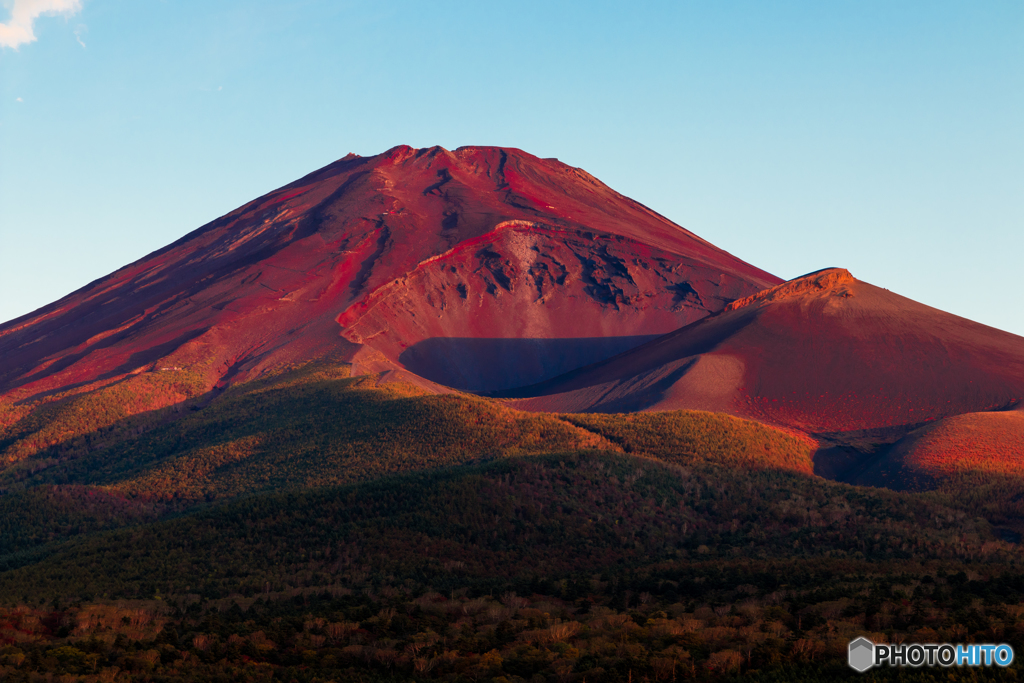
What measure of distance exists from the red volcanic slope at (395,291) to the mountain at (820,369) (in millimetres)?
10516

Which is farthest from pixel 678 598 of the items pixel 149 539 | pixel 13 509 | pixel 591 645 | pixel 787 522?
pixel 13 509

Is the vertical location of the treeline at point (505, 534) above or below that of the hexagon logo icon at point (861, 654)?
below

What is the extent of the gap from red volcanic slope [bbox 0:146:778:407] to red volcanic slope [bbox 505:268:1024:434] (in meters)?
10.7

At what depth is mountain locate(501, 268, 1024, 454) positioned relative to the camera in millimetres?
64125

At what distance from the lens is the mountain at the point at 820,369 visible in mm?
64125

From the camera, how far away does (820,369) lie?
6925 centimetres

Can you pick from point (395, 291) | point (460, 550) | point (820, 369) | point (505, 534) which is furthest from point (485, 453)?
point (395, 291)

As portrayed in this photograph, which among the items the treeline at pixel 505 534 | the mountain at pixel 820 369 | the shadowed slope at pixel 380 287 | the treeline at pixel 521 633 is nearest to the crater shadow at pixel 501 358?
the shadowed slope at pixel 380 287

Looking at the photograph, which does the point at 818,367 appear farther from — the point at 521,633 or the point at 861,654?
the point at 861,654

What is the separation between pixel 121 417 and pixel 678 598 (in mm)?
54376

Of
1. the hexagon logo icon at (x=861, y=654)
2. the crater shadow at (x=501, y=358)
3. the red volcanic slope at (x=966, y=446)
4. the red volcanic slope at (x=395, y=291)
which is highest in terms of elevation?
the red volcanic slope at (x=395, y=291)

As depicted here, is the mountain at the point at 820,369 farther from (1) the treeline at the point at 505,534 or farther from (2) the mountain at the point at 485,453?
(1) the treeline at the point at 505,534

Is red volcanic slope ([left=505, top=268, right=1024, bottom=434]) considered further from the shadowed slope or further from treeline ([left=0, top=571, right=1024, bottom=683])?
treeline ([left=0, top=571, right=1024, bottom=683])

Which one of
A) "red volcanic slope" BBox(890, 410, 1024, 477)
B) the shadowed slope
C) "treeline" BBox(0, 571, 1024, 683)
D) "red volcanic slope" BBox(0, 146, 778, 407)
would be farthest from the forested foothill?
the shadowed slope
